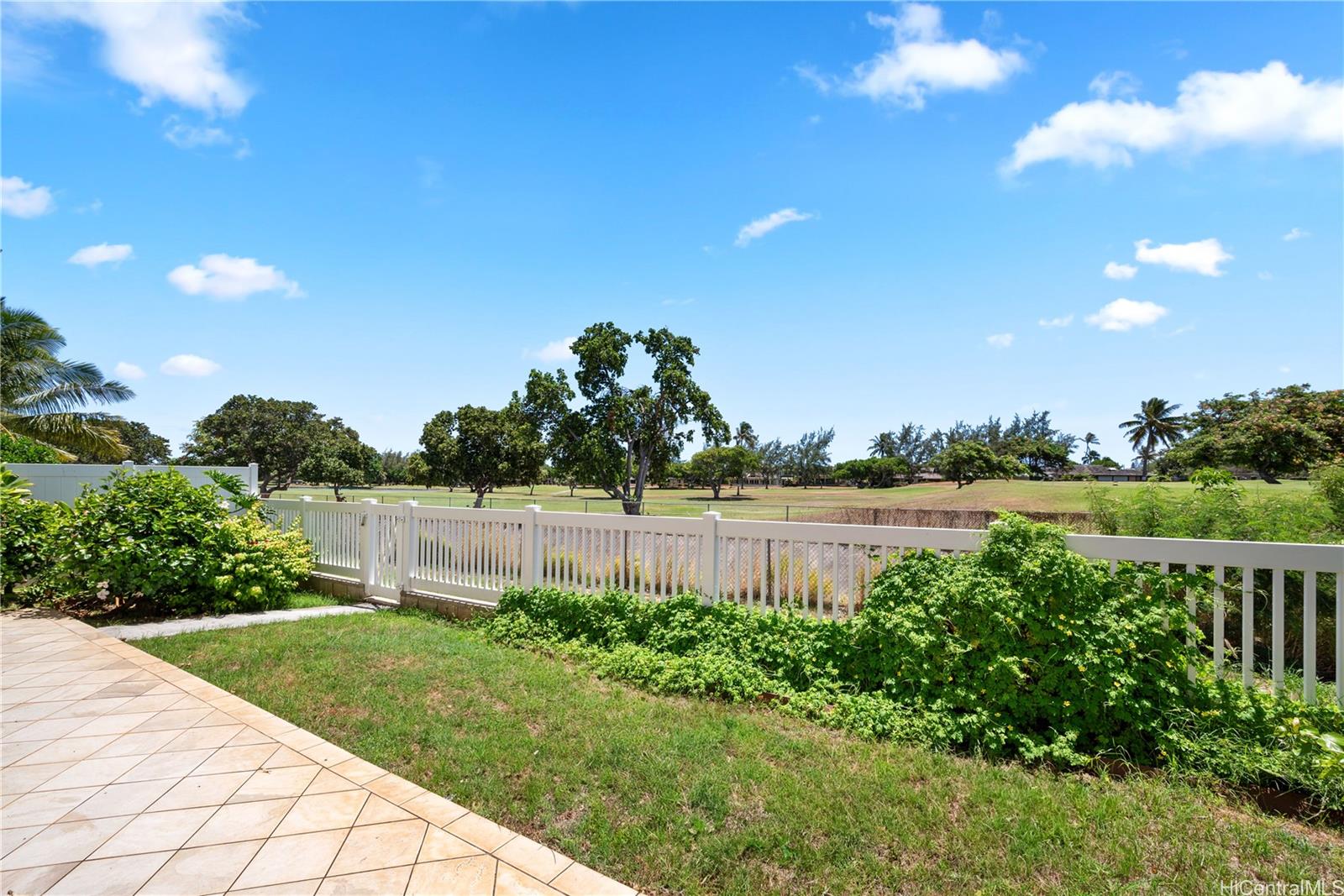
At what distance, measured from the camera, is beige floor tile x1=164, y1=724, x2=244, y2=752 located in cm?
319

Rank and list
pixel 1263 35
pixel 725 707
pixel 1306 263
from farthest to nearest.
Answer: pixel 1306 263 < pixel 1263 35 < pixel 725 707

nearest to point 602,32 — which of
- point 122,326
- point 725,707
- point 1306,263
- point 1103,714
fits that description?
point 725,707

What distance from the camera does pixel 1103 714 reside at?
306 cm

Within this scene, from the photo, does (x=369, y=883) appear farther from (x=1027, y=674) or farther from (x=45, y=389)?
(x=45, y=389)

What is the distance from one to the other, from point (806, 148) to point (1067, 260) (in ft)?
15.6

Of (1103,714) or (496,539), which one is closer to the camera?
(1103,714)

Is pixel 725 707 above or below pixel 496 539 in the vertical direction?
below

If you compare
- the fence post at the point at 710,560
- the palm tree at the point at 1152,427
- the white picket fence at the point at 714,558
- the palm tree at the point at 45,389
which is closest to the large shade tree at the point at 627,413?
the palm tree at the point at 45,389

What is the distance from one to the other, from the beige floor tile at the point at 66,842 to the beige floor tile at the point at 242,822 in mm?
357

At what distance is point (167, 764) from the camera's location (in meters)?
2.99

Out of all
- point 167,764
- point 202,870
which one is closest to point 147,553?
point 167,764

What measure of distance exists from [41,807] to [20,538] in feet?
21.9

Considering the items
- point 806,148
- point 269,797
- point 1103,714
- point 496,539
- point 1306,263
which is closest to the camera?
point 269,797

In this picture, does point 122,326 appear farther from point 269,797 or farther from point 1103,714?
Result: point 1103,714
